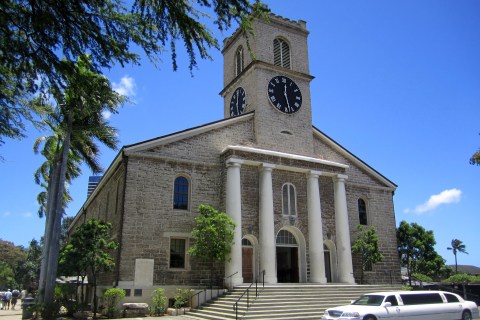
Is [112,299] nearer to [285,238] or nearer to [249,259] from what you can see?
[249,259]

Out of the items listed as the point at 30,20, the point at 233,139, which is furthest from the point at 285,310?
the point at 30,20

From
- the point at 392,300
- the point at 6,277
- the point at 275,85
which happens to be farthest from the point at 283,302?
the point at 6,277

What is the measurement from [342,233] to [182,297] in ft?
36.0

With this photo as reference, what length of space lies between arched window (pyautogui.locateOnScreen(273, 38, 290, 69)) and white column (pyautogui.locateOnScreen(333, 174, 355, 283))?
882 cm

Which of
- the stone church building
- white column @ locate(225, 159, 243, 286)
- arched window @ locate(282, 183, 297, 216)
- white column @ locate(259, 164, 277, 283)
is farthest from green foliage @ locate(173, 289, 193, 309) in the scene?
arched window @ locate(282, 183, 297, 216)

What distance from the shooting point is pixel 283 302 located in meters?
19.3

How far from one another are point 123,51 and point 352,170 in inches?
912

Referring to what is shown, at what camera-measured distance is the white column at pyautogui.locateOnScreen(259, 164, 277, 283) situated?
22.8 meters

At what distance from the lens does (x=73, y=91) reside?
982 cm

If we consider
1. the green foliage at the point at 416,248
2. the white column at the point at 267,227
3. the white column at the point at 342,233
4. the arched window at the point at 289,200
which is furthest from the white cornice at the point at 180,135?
the green foliage at the point at 416,248

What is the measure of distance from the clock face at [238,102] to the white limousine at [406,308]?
55.9ft

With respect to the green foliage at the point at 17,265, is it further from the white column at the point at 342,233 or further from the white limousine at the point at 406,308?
the white limousine at the point at 406,308

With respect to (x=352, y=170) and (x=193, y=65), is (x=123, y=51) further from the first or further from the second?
(x=352, y=170)

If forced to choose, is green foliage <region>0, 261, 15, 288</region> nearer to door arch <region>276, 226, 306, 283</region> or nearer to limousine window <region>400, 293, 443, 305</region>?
door arch <region>276, 226, 306, 283</region>
